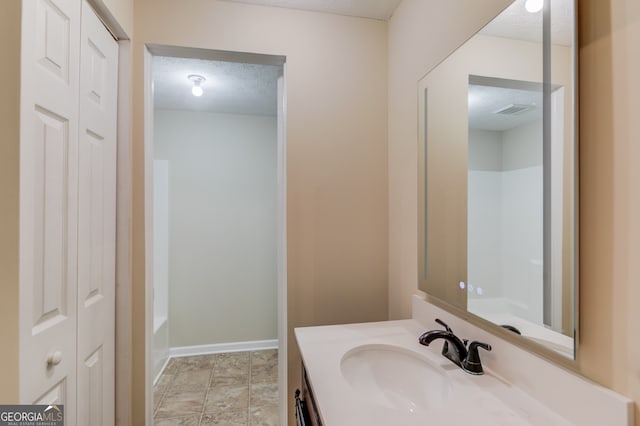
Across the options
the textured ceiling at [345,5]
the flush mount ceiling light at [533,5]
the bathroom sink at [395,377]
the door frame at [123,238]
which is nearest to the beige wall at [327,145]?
the textured ceiling at [345,5]

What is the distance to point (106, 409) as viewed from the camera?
4.43 feet

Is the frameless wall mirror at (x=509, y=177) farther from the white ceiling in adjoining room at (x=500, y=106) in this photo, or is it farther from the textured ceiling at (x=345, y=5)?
the textured ceiling at (x=345, y=5)

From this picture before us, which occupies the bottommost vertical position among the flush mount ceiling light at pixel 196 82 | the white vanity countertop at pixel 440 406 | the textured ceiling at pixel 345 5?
the white vanity countertop at pixel 440 406

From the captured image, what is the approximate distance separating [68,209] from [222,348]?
2538 millimetres

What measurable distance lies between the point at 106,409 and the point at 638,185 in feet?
6.56

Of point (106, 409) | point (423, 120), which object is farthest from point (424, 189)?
point (106, 409)

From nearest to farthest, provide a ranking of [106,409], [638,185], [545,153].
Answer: [638,185] → [545,153] → [106,409]

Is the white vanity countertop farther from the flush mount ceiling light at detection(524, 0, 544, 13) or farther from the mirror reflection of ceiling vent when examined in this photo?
the flush mount ceiling light at detection(524, 0, 544, 13)

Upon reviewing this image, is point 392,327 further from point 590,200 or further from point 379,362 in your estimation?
point 590,200

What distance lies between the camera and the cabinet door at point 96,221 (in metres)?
1.13

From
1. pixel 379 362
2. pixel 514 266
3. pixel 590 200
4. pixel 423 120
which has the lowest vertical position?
pixel 379 362

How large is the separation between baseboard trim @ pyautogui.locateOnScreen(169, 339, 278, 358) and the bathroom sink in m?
2.36

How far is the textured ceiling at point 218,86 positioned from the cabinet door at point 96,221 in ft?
2.72

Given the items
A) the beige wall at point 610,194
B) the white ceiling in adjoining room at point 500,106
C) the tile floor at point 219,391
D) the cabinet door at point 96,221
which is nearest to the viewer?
the beige wall at point 610,194
